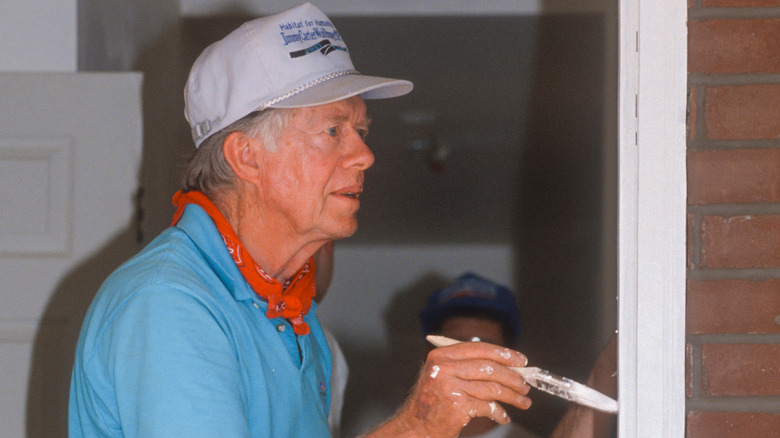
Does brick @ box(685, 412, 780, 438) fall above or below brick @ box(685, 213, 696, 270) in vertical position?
below

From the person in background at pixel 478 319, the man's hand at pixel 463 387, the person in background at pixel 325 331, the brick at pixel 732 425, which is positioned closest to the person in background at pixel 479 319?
the person in background at pixel 478 319

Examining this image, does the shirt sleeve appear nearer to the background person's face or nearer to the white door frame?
the white door frame

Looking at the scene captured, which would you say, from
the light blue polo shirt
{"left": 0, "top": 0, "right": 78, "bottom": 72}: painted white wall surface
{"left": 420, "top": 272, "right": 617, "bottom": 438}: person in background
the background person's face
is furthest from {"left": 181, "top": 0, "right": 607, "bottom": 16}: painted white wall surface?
the light blue polo shirt

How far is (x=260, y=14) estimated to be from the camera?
10.1 feet

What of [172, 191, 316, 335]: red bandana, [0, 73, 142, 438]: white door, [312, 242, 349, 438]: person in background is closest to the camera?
[172, 191, 316, 335]: red bandana

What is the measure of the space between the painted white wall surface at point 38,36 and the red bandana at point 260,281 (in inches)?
43.6

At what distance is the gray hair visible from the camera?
1.23 meters

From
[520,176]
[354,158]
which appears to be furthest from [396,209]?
[354,158]

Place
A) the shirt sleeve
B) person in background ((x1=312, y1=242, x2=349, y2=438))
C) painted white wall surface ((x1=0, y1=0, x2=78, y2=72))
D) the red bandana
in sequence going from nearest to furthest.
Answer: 1. the shirt sleeve
2. the red bandana
3. painted white wall surface ((x1=0, y1=0, x2=78, y2=72))
4. person in background ((x1=312, y1=242, x2=349, y2=438))

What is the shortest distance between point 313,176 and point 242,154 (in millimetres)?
115

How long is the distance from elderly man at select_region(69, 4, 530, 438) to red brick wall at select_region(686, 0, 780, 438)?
248 mm

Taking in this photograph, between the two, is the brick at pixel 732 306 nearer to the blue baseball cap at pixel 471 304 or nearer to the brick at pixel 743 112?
the brick at pixel 743 112

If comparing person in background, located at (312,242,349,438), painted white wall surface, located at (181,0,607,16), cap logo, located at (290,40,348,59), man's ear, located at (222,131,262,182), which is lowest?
person in background, located at (312,242,349,438)

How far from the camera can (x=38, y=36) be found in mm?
2162
